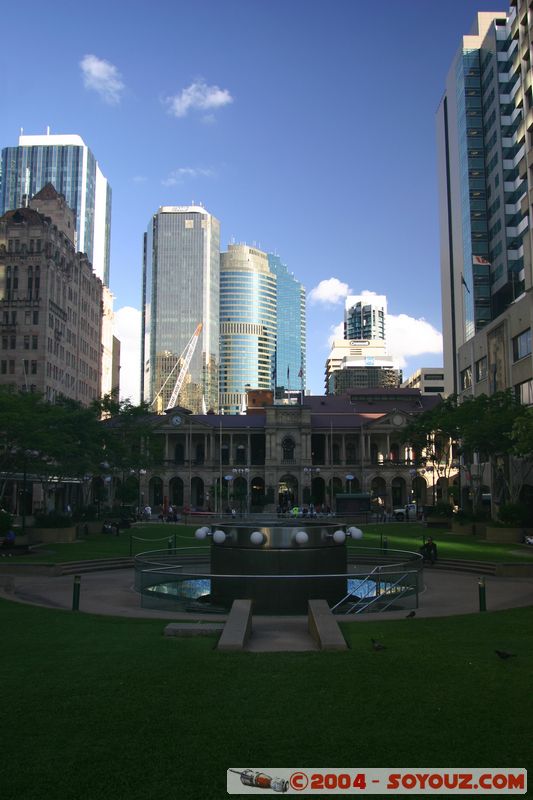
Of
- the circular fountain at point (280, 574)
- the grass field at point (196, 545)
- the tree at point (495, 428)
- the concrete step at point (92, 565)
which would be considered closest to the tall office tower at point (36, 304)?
the grass field at point (196, 545)

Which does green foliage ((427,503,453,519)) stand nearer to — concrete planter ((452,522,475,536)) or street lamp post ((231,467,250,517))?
concrete planter ((452,522,475,536))

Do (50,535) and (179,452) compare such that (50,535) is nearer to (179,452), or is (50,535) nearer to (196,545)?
(196,545)

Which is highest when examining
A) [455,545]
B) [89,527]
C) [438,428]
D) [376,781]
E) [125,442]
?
[438,428]

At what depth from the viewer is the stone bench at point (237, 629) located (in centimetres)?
1543

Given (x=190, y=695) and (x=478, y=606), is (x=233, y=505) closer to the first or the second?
(x=478, y=606)

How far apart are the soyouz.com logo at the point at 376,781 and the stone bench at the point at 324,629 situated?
7.01 meters

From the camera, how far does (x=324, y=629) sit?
1684 centimetres

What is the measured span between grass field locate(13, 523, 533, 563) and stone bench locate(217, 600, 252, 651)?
19.6 metres

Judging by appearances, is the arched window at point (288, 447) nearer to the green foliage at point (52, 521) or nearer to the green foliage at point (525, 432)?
the green foliage at point (52, 521)

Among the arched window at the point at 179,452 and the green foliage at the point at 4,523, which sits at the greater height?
the arched window at the point at 179,452

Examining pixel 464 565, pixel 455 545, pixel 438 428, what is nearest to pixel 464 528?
pixel 438 428

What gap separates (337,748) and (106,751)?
122 inches

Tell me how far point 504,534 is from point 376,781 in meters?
47.2

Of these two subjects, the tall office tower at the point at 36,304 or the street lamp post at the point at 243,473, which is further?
the street lamp post at the point at 243,473
